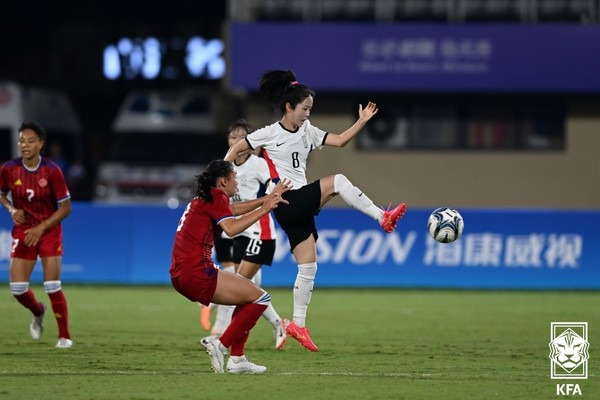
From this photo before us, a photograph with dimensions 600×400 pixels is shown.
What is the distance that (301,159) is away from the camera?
11.4 m

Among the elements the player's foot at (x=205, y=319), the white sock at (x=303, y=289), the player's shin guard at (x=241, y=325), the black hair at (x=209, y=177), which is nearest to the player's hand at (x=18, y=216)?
the player's foot at (x=205, y=319)

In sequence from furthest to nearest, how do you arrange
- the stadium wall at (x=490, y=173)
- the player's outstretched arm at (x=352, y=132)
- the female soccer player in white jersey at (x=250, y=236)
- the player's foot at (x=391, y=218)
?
1. the stadium wall at (x=490, y=173)
2. the female soccer player in white jersey at (x=250, y=236)
3. the player's outstretched arm at (x=352, y=132)
4. the player's foot at (x=391, y=218)

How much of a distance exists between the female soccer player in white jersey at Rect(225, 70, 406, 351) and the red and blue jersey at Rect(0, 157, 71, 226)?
2005 mm

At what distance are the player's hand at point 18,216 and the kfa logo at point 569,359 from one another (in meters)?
5.19

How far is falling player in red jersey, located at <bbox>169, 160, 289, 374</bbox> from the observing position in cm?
987

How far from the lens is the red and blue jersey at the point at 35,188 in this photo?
1218 cm

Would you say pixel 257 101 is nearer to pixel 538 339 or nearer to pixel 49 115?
pixel 49 115

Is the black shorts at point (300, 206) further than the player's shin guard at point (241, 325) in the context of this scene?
Yes

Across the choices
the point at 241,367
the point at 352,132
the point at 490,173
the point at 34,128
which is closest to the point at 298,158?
the point at 352,132

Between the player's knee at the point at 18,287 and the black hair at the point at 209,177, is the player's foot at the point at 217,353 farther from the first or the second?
the player's knee at the point at 18,287

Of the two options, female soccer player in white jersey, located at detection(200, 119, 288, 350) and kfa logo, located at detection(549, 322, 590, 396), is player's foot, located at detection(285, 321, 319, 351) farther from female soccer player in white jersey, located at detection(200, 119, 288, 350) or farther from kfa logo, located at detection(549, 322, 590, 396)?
kfa logo, located at detection(549, 322, 590, 396)

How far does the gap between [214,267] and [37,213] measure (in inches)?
114

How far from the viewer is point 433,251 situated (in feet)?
66.8

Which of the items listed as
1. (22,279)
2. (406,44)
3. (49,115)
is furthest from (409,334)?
(49,115)
